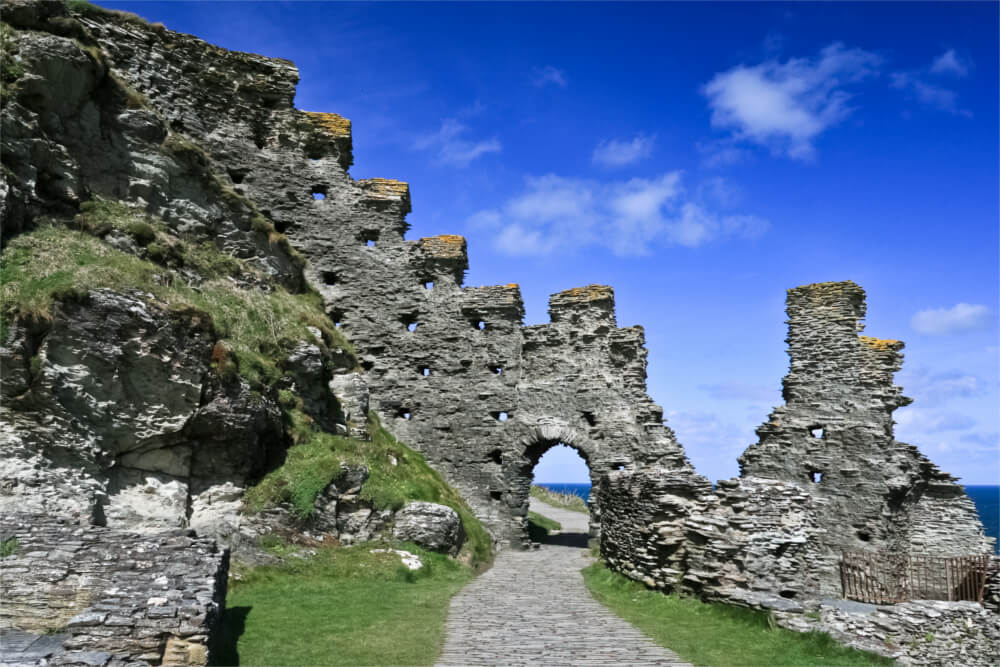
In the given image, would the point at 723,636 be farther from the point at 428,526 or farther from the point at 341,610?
the point at 428,526

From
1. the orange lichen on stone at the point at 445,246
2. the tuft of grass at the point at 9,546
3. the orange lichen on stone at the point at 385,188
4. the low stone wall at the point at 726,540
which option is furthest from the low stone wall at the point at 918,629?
the orange lichen on stone at the point at 385,188

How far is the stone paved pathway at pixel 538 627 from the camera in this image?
931 cm

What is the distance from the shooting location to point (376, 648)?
31.4 feet

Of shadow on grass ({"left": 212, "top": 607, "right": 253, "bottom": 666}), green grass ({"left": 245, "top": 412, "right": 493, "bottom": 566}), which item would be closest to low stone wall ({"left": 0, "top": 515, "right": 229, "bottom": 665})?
shadow on grass ({"left": 212, "top": 607, "right": 253, "bottom": 666})

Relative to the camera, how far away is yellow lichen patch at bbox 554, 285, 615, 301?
24766 mm

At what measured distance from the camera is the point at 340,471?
16641 millimetres

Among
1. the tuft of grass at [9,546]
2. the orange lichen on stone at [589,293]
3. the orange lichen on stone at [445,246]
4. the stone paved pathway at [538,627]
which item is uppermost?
the orange lichen on stone at [445,246]

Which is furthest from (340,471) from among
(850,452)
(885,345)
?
(885,345)

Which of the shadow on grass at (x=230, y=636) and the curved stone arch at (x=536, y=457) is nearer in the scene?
the shadow on grass at (x=230, y=636)

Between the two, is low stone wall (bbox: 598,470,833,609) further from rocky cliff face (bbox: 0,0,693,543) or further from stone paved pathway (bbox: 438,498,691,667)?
rocky cliff face (bbox: 0,0,693,543)

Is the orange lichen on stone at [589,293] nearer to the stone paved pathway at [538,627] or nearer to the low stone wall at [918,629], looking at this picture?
the stone paved pathway at [538,627]

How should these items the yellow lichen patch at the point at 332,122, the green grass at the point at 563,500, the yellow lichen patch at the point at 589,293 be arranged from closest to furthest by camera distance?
1. the yellow lichen patch at the point at 589,293
2. the yellow lichen patch at the point at 332,122
3. the green grass at the point at 563,500

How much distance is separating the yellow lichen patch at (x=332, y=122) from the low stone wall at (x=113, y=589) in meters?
20.3

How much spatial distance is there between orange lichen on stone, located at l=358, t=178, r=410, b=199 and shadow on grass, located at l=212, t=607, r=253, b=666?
59.5ft
